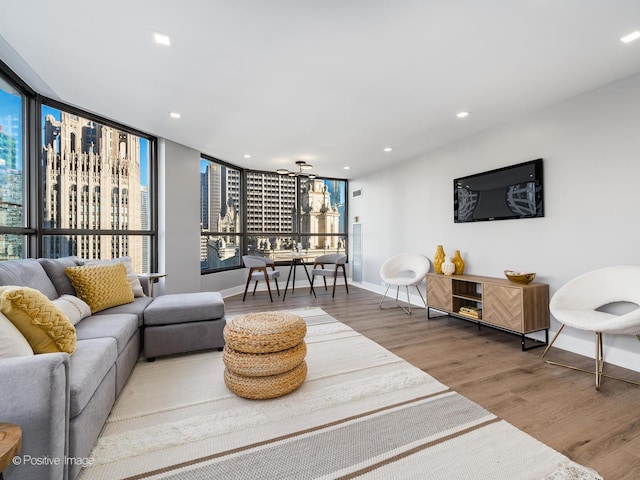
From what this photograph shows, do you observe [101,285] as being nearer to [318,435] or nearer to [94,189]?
[94,189]

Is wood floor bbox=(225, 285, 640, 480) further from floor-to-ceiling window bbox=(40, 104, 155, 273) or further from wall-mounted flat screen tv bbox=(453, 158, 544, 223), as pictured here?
floor-to-ceiling window bbox=(40, 104, 155, 273)

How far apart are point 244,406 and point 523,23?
10.1ft

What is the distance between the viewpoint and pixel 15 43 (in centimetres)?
215

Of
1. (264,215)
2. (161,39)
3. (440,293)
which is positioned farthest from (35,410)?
(264,215)

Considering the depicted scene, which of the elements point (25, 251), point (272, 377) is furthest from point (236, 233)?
point (272, 377)

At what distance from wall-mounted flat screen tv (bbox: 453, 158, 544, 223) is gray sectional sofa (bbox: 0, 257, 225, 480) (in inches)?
157

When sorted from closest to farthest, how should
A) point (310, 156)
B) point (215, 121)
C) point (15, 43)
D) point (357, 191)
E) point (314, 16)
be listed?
1. point (314, 16)
2. point (15, 43)
3. point (215, 121)
4. point (310, 156)
5. point (357, 191)

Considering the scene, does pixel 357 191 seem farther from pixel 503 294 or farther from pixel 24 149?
pixel 24 149

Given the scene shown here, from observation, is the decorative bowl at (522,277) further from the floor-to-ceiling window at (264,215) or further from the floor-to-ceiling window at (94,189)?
the floor-to-ceiling window at (94,189)

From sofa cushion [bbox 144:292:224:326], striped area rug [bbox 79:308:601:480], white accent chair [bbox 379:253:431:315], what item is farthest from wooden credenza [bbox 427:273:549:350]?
sofa cushion [bbox 144:292:224:326]

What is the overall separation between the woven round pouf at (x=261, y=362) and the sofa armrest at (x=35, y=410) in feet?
3.14

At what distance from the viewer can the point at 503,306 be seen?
3033 mm

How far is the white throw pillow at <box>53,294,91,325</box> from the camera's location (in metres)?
2.03

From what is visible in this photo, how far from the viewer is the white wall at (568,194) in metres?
2.52
